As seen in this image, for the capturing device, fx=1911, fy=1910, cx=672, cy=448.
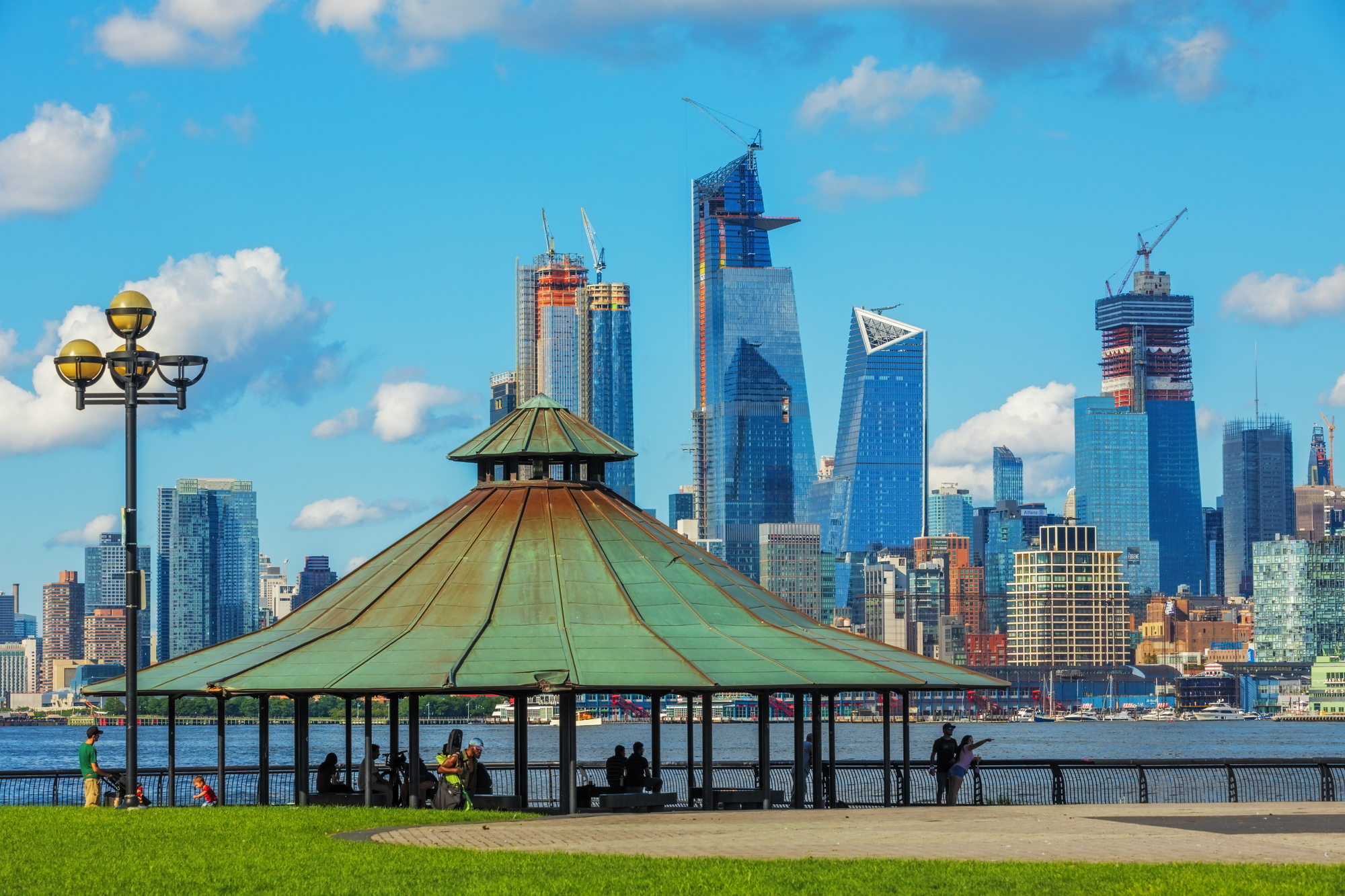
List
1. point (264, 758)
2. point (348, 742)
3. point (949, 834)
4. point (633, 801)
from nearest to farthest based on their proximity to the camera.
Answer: point (949, 834) → point (633, 801) → point (264, 758) → point (348, 742)

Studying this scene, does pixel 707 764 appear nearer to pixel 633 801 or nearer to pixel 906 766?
pixel 633 801

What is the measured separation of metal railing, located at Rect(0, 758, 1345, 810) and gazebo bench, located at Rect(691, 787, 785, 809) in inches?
84.9

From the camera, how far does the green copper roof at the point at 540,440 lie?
3559cm

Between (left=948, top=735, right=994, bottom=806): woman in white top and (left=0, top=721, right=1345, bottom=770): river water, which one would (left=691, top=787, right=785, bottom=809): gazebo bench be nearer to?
(left=948, top=735, right=994, bottom=806): woman in white top

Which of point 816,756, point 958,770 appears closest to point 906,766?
point 958,770

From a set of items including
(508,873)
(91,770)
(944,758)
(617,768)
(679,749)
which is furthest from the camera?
(679,749)

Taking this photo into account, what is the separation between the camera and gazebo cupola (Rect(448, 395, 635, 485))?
35.7m

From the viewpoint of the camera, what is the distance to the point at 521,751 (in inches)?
1324

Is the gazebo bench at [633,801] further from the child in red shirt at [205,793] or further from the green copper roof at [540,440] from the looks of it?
the child in red shirt at [205,793]

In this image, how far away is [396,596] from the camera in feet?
112

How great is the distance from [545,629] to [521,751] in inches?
111

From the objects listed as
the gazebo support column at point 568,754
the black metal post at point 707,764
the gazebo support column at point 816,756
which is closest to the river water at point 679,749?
the gazebo support column at point 816,756

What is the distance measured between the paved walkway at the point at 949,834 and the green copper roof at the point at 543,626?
228 centimetres

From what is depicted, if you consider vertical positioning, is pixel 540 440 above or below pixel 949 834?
above
